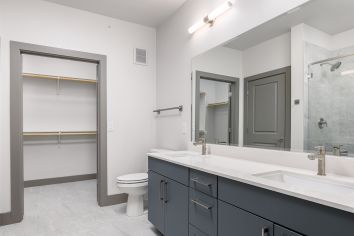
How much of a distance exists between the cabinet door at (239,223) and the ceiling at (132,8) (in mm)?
2456

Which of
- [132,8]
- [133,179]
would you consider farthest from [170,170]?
[132,8]

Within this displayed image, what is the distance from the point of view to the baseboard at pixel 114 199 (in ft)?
9.92

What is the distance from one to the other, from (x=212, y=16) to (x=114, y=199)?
263 centimetres

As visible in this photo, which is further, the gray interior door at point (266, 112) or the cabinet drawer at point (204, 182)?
the gray interior door at point (266, 112)

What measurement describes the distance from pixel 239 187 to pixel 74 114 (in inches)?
153

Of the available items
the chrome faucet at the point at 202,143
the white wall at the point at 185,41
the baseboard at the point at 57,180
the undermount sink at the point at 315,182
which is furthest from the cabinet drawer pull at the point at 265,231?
the baseboard at the point at 57,180

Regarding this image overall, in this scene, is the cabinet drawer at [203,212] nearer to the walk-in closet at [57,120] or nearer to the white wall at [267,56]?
the white wall at [267,56]

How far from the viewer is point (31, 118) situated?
3.95 metres

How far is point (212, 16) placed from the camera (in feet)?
7.29

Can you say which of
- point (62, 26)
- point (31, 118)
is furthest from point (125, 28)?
point (31, 118)

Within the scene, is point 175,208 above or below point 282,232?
below

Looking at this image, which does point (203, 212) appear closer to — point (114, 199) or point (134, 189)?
point (134, 189)

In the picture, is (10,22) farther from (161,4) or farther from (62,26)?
(161,4)

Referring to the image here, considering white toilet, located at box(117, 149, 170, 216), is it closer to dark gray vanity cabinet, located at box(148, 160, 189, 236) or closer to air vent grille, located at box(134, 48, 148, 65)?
dark gray vanity cabinet, located at box(148, 160, 189, 236)
